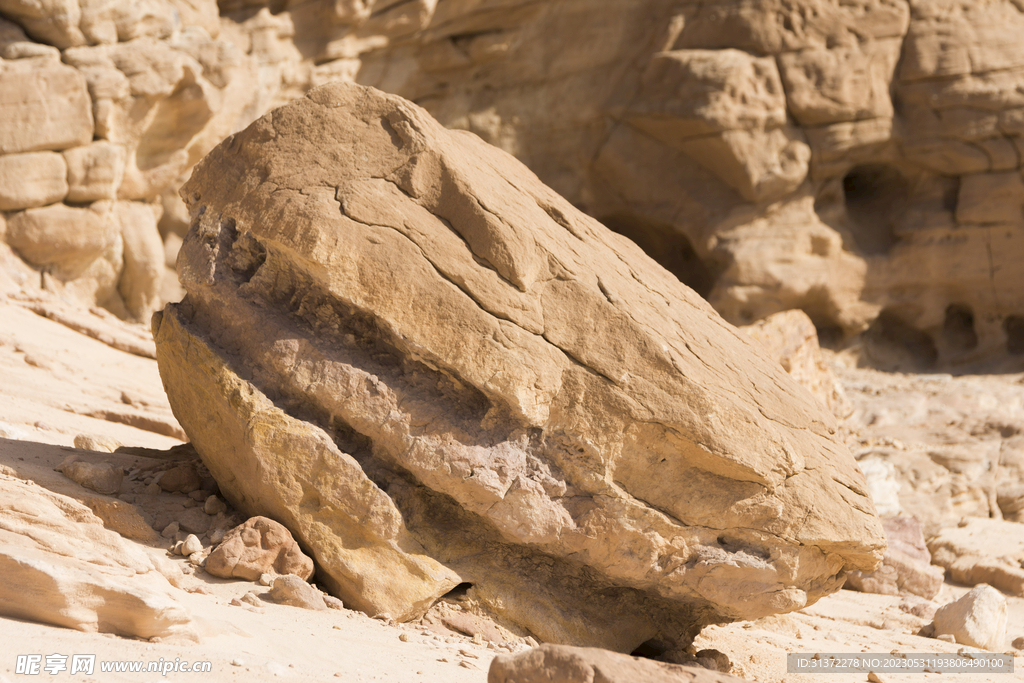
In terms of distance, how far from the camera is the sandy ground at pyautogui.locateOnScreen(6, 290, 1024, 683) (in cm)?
229

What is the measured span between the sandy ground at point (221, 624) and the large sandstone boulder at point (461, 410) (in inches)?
13.5

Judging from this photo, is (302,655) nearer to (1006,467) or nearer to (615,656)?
(615,656)

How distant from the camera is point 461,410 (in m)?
3.22

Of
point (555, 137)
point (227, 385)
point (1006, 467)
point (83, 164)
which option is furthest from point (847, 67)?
point (227, 385)

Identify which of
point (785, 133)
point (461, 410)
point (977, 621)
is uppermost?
point (785, 133)

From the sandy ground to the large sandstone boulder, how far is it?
1.12 feet

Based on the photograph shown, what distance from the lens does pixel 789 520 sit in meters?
3.27

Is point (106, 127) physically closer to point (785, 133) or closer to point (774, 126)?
point (774, 126)

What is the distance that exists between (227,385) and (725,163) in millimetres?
9136

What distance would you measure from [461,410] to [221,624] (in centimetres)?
112
